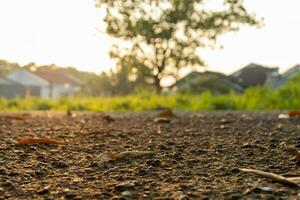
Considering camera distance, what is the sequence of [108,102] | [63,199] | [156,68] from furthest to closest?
1. [156,68]
2. [108,102]
3. [63,199]

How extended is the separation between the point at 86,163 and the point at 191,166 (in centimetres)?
47

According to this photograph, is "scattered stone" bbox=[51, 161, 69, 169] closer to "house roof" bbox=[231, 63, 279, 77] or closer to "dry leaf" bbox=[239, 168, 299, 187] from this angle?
"dry leaf" bbox=[239, 168, 299, 187]

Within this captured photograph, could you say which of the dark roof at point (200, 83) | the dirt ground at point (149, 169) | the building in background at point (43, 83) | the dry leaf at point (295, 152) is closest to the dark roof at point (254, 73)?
the building in background at point (43, 83)

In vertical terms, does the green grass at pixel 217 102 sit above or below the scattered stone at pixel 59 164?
above

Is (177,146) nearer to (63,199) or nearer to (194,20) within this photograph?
(63,199)

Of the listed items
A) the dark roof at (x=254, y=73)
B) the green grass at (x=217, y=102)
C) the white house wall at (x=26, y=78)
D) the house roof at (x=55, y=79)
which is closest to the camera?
the green grass at (x=217, y=102)

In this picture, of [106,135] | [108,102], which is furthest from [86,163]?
[108,102]

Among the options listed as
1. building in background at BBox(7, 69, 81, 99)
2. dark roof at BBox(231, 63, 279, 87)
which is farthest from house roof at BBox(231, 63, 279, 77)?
building in background at BBox(7, 69, 81, 99)

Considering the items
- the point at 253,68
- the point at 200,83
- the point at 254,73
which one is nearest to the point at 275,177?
the point at 200,83

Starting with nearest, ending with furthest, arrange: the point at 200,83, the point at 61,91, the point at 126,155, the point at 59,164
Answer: the point at 59,164 < the point at 126,155 < the point at 200,83 < the point at 61,91

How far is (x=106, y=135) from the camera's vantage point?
351 centimetres

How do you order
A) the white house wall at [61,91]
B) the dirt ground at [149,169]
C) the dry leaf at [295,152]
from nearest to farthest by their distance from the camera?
the dirt ground at [149,169] < the dry leaf at [295,152] < the white house wall at [61,91]

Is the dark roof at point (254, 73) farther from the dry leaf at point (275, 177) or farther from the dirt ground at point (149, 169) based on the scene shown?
the dry leaf at point (275, 177)

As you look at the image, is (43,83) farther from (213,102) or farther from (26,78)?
(213,102)
